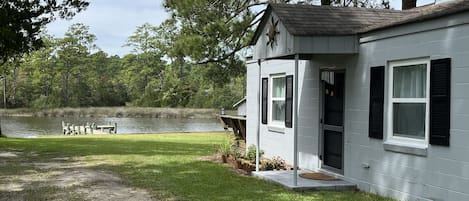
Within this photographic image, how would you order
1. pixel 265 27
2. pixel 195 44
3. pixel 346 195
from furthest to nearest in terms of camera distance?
pixel 195 44, pixel 265 27, pixel 346 195

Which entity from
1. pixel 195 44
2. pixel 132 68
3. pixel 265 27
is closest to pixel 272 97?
pixel 265 27

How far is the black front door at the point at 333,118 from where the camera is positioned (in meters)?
8.02

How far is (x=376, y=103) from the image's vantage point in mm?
6906

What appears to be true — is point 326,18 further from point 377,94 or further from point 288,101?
point 288,101

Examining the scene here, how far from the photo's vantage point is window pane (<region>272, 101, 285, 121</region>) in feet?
32.3

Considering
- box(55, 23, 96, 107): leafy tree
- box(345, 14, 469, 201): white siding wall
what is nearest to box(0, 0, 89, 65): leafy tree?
box(345, 14, 469, 201): white siding wall

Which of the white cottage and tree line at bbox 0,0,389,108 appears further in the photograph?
tree line at bbox 0,0,389,108

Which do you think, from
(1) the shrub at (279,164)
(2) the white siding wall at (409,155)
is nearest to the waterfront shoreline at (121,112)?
(1) the shrub at (279,164)

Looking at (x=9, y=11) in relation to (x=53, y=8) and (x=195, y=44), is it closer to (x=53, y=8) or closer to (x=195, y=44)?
(x=53, y=8)

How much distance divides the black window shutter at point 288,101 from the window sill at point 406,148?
2780 mm

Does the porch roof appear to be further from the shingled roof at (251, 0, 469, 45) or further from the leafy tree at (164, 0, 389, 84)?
the leafy tree at (164, 0, 389, 84)

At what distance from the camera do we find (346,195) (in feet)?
22.6

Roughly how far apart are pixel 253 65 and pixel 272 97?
1.29 m

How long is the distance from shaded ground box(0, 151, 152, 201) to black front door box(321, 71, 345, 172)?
3.33 m
